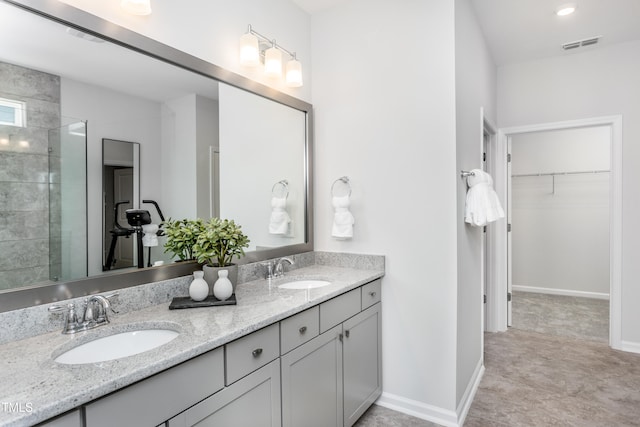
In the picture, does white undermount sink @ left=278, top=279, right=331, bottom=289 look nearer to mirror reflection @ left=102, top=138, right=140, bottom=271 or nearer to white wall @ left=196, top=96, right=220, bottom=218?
white wall @ left=196, top=96, right=220, bottom=218

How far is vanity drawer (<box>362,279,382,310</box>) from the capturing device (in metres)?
2.17

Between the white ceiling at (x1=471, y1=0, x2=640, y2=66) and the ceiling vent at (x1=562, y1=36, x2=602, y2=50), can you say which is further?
the ceiling vent at (x1=562, y1=36, x2=602, y2=50)

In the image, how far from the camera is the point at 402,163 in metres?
2.29

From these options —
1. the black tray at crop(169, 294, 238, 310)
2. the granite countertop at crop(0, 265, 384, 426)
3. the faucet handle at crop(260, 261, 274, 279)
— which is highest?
the faucet handle at crop(260, 261, 274, 279)

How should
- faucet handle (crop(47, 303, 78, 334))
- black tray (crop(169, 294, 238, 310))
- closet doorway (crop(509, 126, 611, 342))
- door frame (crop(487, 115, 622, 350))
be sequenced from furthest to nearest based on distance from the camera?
1. closet doorway (crop(509, 126, 611, 342))
2. door frame (crop(487, 115, 622, 350))
3. black tray (crop(169, 294, 238, 310))
4. faucet handle (crop(47, 303, 78, 334))

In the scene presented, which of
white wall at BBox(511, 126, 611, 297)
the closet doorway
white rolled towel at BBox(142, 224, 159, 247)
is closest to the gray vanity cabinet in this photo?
white rolled towel at BBox(142, 224, 159, 247)

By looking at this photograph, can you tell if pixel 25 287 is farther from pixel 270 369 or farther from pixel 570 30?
pixel 570 30

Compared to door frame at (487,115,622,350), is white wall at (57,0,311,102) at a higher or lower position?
higher

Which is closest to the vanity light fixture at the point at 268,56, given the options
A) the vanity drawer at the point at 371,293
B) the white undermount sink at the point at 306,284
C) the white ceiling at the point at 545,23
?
the white ceiling at the point at 545,23

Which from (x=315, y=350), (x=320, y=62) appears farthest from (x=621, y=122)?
(x=315, y=350)

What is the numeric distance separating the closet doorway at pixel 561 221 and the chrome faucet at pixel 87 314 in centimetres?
450

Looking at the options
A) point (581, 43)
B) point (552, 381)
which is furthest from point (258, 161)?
point (581, 43)

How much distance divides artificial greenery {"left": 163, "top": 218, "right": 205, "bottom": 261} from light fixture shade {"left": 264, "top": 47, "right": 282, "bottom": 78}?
3.51 feet

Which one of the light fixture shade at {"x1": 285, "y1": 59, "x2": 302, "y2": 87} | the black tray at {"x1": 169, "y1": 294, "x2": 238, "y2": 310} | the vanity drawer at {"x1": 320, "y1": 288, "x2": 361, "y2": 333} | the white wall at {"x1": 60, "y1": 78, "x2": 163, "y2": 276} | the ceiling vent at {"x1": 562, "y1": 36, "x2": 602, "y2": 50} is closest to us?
the white wall at {"x1": 60, "y1": 78, "x2": 163, "y2": 276}
